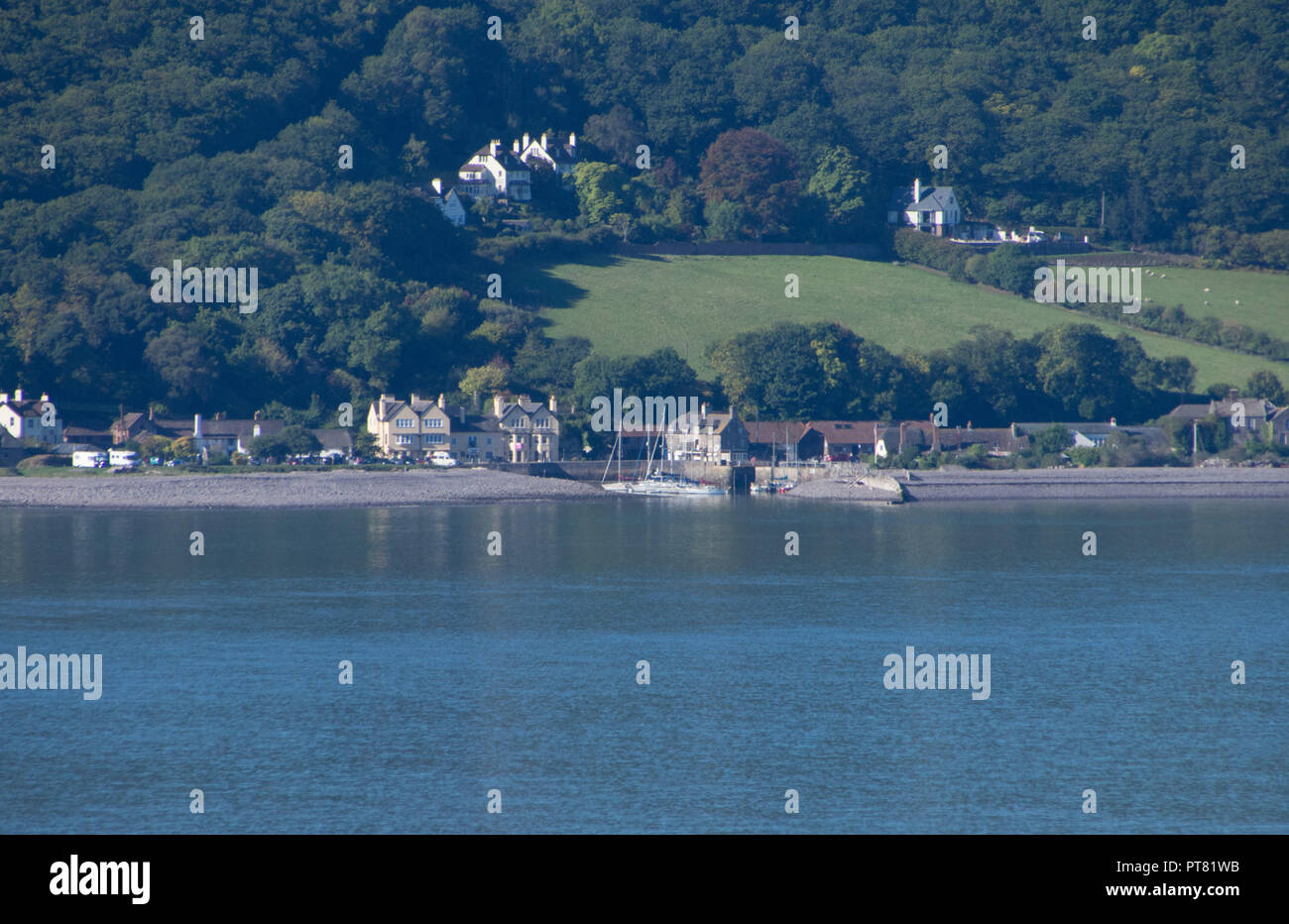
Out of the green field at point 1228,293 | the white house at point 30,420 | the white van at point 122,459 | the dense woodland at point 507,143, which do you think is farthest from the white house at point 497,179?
the white van at point 122,459

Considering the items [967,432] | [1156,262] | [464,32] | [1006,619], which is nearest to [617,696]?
[1006,619]

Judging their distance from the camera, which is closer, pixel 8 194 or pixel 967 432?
pixel 967 432

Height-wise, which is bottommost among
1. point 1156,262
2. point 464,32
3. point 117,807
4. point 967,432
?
point 117,807

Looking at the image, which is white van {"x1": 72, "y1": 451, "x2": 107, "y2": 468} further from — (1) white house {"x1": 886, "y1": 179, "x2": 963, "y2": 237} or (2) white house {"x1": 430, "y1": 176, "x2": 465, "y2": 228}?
(1) white house {"x1": 886, "y1": 179, "x2": 963, "y2": 237}

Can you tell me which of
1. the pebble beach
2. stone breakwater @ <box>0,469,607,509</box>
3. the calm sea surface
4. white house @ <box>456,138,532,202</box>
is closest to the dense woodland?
white house @ <box>456,138,532,202</box>

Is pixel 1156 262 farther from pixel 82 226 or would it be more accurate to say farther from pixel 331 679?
pixel 331 679

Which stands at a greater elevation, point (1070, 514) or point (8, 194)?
point (8, 194)
